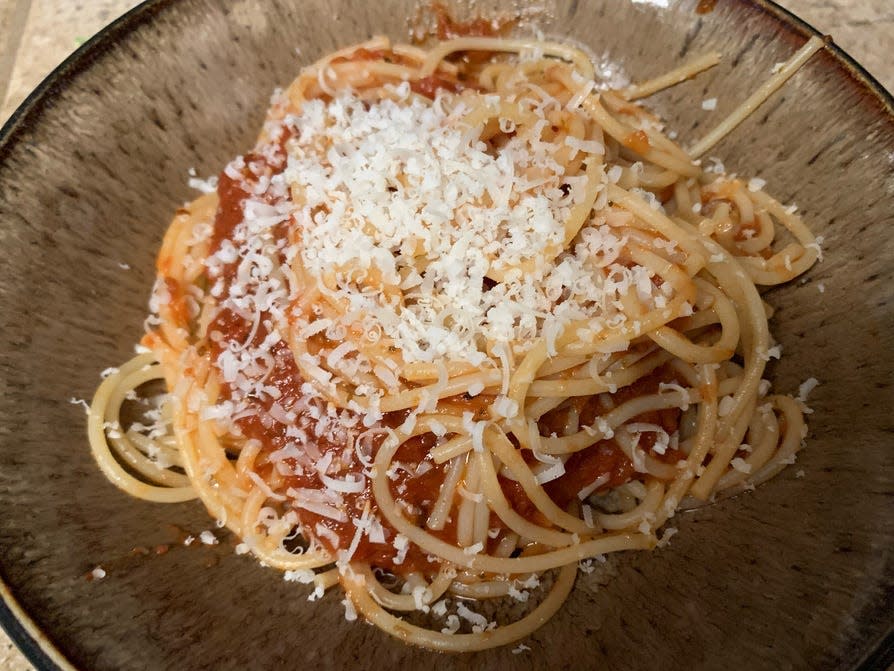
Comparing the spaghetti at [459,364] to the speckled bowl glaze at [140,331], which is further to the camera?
the spaghetti at [459,364]

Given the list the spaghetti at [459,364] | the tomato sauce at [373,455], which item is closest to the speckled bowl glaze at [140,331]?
the spaghetti at [459,364]

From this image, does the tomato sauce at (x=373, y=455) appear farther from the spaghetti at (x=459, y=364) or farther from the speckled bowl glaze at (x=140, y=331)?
the speckled bowl glaze at (x=140, y=331)

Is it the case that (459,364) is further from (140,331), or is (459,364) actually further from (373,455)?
(140,331)

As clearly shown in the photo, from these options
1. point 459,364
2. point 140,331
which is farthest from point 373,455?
point 140,331

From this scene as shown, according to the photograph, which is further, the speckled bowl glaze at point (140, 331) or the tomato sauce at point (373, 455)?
the tomato sauce at point (373, 455)

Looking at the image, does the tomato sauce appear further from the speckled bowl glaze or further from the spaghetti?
the speckled bowl glaze

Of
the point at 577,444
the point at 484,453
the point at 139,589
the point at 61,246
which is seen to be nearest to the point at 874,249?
the point at 577,444
